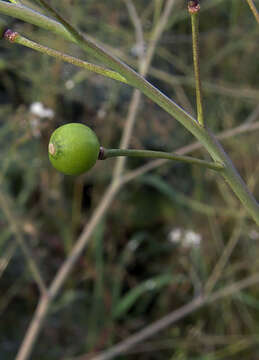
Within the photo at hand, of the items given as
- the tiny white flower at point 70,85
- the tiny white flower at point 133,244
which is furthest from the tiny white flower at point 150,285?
the tiny white flower at point 70,85

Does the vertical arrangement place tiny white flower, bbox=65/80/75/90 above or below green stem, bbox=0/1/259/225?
above

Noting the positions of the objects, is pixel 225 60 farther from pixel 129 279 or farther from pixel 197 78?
pixel 197 78

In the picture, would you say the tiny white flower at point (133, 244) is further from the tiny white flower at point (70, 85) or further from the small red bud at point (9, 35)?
the small red bud at point (9, 35)

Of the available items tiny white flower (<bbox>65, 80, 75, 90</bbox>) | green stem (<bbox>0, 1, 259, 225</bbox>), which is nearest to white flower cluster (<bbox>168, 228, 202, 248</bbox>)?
tiny white flower (<bbox>65, 80, 75, 90</bbox>)

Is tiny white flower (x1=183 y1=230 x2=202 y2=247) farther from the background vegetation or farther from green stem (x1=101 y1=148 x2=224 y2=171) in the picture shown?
green stem (x1=101 y1=148 x2=224 y2=171)

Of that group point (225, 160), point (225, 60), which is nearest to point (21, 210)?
point (225, 160)

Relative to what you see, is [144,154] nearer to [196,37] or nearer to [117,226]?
[196,37]
